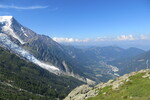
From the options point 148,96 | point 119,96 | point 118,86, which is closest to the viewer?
point 148,96

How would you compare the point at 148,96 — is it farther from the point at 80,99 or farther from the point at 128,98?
Answer: the point at 80,99

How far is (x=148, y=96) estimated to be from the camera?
39.5 meters

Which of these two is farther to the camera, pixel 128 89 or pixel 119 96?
pixel 128 89

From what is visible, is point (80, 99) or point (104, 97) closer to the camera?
point (104, 97)

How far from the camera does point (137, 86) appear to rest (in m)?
47.4

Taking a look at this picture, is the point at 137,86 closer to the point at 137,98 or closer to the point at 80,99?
the point at 137,98

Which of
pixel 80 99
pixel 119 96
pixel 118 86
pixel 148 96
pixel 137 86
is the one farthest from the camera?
pixel 80 99

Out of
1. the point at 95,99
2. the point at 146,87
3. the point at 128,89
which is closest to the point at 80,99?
the point at 95,99

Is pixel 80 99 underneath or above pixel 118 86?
underneath

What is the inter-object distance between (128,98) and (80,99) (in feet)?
77.3

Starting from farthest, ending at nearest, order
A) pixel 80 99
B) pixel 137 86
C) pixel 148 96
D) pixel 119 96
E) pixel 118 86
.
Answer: pixel 80 99 → pixel 118 86 → pixel 137 86 → pixel 119 96 → pixel 148 96

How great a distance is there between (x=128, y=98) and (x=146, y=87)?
6.37 m

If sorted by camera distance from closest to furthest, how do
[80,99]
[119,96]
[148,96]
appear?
[148,96] < [119,96] < [80,99]

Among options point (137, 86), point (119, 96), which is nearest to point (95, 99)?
point (119, 96)
